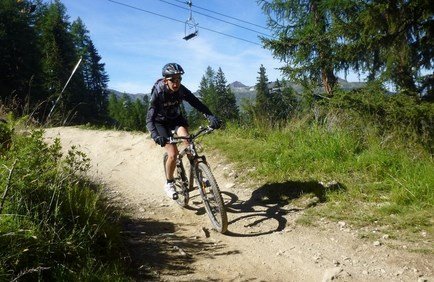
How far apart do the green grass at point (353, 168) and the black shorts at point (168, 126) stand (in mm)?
1990

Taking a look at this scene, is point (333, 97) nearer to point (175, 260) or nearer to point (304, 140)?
point (304, 140)

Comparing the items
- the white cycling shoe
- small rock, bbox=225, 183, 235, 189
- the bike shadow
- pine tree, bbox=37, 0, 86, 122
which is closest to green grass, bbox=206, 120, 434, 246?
the bike shadow

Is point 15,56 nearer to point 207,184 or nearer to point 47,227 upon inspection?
point 207,184

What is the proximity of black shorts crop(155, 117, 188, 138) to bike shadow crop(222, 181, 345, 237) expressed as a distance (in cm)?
166

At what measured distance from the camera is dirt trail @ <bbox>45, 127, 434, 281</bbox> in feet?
13.1

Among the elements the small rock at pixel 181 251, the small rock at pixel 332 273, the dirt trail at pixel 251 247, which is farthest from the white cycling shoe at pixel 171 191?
the small rock at pixel 332 273

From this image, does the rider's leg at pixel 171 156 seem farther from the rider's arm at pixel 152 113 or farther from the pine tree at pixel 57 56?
the pine tree at pixel 57 56

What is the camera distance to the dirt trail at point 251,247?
13.1 ft

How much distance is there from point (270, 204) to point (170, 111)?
243 centimetres

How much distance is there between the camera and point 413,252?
4215 mm

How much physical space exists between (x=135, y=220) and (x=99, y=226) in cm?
175

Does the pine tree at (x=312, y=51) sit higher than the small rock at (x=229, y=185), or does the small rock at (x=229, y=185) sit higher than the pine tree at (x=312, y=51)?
the pine tree at (x=312, y=51)

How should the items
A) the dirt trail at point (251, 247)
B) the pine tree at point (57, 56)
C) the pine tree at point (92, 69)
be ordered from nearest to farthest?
1. the dirt trail at point (251, 247)
2. the pine tree at point (57, 56)
3. the pine tree at point (92, 69)

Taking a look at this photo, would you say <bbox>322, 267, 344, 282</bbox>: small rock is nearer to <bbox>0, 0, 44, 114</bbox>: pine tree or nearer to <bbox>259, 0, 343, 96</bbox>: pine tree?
<bbox>259, 0, 343, 96</bbox>: pine tree
